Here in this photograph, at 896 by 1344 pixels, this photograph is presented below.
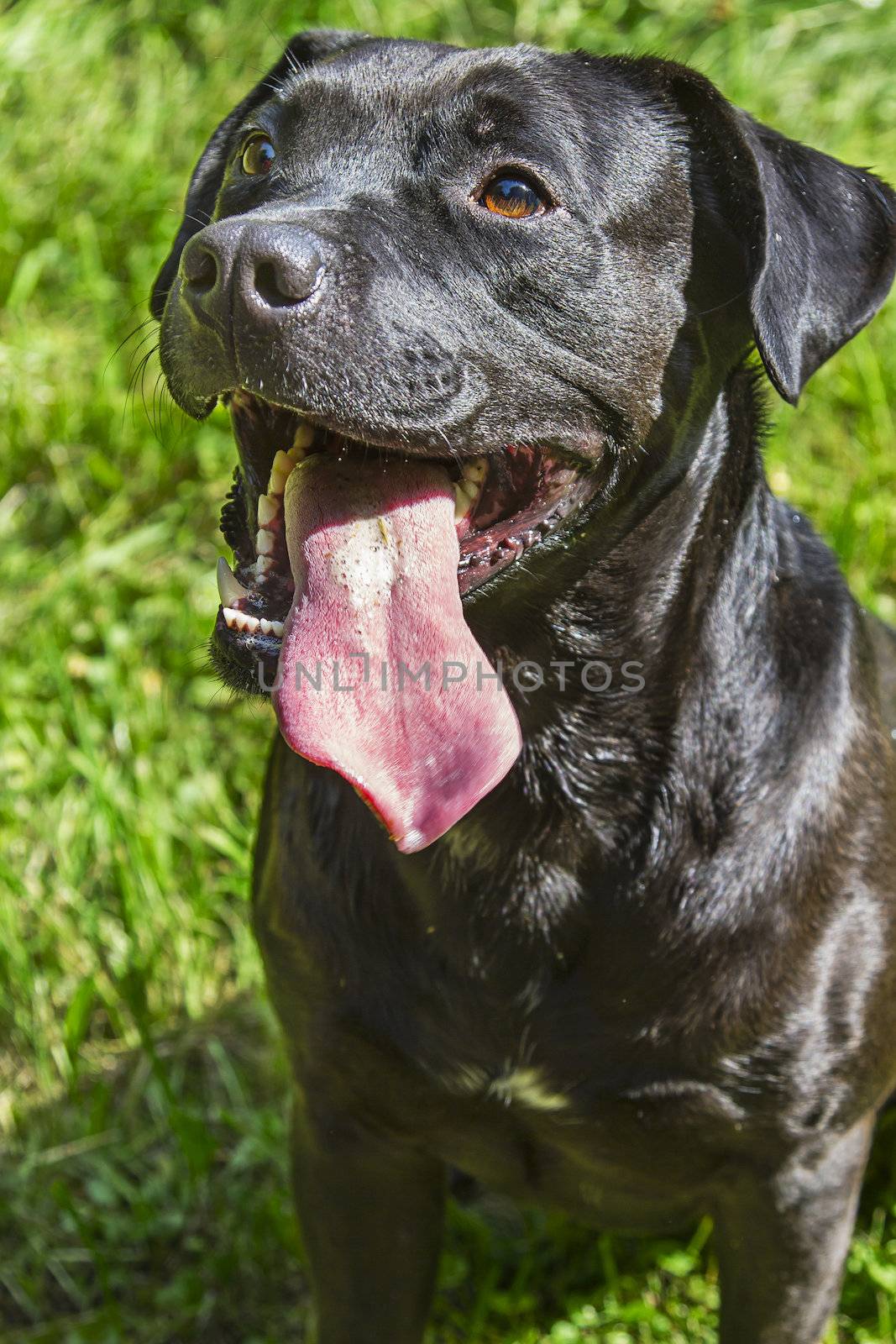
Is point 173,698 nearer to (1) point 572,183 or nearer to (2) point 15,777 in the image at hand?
(2) point 15,777

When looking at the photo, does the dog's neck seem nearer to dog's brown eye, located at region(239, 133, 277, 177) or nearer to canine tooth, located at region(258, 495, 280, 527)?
canine tooth, located at region(258, 495, 280, 527)

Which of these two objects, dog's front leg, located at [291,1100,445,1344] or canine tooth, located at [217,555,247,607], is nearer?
canine tooth, located at [217,555,247,607]

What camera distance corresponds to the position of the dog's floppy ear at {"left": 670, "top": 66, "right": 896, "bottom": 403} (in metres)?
2.13

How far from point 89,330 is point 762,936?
319 cm

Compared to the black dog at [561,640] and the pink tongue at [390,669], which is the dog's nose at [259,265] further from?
the pink tongue at [390,669]

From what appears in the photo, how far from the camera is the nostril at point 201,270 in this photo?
1.97m

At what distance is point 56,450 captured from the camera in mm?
4398

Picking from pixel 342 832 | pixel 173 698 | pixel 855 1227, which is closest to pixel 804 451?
pixel 173 698

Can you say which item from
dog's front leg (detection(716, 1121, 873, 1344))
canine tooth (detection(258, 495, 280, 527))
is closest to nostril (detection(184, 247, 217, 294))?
canine tooth (detection(258, 495, 280, 527))

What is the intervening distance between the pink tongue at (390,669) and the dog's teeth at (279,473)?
8cm

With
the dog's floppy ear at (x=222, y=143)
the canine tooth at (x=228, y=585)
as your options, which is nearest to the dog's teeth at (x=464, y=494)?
the canine tooth at (x=228, y=585)

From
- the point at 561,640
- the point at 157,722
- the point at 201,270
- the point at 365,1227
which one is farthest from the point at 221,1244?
the point at 201,270

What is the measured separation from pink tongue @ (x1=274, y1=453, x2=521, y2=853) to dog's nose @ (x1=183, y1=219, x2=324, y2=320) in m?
0.30

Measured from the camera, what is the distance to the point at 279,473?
2.21 m
